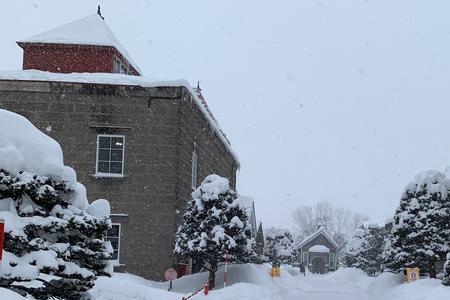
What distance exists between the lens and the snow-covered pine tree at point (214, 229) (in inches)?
713

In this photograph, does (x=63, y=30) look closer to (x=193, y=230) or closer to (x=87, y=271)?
(x=193, y=230)

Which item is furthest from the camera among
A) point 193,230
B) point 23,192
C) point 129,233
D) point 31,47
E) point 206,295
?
point 31,47

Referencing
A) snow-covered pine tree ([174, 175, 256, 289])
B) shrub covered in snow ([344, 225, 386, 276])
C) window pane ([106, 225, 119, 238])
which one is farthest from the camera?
shrub covered in snow ([344, 225, 386, 276])

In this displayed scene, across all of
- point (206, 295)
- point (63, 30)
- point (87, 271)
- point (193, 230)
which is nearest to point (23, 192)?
point (87, 271)

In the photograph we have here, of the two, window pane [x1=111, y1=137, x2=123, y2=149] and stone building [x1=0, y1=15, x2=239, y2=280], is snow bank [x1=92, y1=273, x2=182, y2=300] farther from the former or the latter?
window pane [x1=111, y1=137, x2=123, y2=149]

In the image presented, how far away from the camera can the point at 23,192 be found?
7.55 m

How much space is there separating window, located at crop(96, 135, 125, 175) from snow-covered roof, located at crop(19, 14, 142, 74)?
18.7ft

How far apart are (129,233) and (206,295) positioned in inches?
216

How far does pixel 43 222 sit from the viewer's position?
755cm

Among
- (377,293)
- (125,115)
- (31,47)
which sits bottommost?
(377,293)

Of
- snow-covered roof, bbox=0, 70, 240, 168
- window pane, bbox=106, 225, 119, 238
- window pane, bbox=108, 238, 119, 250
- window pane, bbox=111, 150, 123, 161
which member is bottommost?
window pane, bbox=108, 238, 119, 250

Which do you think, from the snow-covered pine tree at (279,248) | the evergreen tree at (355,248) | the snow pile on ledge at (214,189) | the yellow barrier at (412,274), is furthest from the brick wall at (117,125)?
the snow-covered pine tree at (279,248)

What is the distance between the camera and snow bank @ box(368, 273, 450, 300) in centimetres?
1554

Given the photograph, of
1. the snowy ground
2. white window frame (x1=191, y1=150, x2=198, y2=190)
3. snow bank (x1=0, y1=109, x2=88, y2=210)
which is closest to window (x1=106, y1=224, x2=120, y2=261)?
the snowy ground
